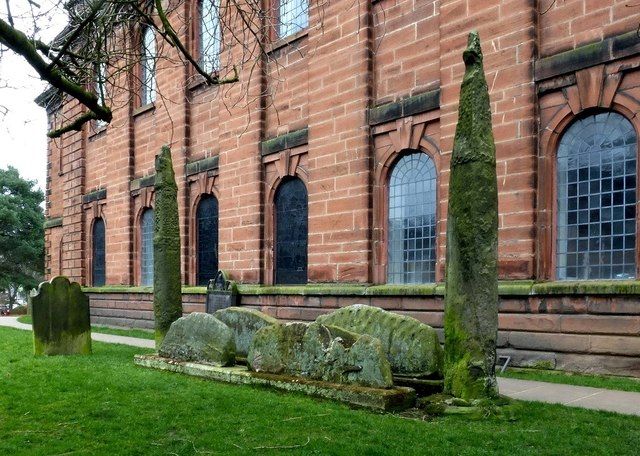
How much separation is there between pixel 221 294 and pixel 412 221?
20.9 ft

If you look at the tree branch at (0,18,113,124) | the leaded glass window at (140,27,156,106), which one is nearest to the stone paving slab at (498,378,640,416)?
the leaded glass window at (140,27,156,106)

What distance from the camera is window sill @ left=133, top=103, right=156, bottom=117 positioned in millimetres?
21503

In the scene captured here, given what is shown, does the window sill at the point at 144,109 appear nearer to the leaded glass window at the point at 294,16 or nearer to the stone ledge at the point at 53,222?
the leaded glass window at the point at 294,16

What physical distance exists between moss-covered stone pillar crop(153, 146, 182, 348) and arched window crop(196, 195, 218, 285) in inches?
256

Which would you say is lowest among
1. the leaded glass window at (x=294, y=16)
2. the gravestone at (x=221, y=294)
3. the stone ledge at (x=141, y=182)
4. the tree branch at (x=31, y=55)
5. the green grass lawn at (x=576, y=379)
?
the green grass lawn at (x=576, y=379)

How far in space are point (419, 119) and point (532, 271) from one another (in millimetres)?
3905

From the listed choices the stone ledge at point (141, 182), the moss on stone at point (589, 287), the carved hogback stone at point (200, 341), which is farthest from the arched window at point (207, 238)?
the moss on stone at point (589, 287)

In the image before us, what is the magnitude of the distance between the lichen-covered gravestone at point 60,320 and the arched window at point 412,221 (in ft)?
21.1

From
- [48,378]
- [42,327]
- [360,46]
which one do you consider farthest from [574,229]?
[42,327]

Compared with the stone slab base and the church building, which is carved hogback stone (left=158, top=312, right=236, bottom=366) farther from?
the church building

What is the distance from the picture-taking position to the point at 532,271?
34.2 ft

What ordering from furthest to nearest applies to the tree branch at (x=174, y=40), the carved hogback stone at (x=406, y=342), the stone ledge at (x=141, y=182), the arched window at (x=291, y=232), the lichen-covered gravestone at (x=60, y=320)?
the stone ledge at (x=141, y=182) < the arched window at (x=291, y=232) < the lichen-covered gravestone at (x=60, y=320) < the carved hogback stone at (x=406, y=342) < the tree branch at (x=174, y=40)

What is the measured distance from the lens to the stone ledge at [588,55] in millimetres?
9469

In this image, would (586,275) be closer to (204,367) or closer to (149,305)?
(204,367)
